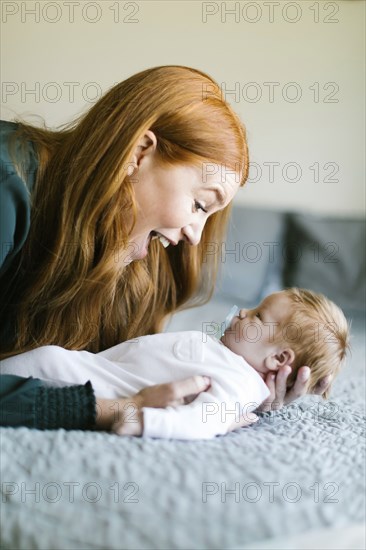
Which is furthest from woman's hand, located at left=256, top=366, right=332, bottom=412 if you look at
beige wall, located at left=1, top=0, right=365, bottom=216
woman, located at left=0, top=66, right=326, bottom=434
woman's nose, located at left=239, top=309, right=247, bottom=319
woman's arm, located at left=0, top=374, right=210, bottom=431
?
beige wall, located at left=1, top=0, right=365, bottom=216

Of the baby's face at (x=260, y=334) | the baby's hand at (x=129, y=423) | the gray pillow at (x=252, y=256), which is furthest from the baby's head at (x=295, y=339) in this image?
the gray pillow at (x=252, y=256)

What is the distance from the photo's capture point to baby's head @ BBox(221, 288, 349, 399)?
1.19 meters

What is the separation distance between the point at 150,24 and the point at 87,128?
1.32m

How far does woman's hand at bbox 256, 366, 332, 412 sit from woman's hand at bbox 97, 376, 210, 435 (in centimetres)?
19

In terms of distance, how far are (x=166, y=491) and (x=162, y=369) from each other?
322 mm

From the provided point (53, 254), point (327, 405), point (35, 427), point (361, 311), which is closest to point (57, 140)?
point (53, 254)

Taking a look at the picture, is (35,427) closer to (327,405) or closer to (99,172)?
(99,172)

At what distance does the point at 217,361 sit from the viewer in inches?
44.4

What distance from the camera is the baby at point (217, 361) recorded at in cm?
101

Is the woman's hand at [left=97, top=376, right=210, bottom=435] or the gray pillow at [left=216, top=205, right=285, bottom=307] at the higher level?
the woman's hand at [left=97, top=376, right=210, bottom=435]

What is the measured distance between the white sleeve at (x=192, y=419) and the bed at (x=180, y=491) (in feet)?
0.06

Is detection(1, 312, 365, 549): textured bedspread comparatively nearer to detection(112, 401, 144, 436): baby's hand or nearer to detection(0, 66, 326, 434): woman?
detection(112, 401, 144, 436): baby's hand

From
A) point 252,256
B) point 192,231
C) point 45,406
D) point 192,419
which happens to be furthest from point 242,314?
Answer: point 252,256

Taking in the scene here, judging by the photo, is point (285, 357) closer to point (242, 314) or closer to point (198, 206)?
point (242, 314)
